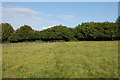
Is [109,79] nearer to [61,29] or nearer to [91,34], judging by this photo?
[91,34]

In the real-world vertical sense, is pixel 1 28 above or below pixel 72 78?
above

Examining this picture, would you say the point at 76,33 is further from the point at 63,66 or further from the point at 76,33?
the point at 63,66

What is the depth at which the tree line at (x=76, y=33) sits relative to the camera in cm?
4572

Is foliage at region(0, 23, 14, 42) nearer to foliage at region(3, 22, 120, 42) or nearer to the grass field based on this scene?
foliage at region(3, 22, 120, 42)

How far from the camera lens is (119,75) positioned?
670 centimetres

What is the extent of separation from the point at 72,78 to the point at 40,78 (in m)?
1.42

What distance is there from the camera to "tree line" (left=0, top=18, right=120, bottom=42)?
45719 millimetres

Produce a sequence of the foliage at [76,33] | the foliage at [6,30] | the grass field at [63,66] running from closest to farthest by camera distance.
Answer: the grass field at [63,66]
the foliage at [76,33]
the foliage at [6,30]

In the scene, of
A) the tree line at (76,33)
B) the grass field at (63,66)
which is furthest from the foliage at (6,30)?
the grass field at (63,66)

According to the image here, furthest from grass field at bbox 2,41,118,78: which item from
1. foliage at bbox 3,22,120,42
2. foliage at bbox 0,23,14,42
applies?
foliage at bbox 0,23,14,42

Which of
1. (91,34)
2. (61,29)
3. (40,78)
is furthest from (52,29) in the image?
(40,78)

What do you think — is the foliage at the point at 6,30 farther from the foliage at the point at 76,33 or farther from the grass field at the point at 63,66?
the grass field at the point at 63,66

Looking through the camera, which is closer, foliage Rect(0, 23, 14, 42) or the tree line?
the tree line

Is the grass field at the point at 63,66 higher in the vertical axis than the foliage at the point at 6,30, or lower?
lower
